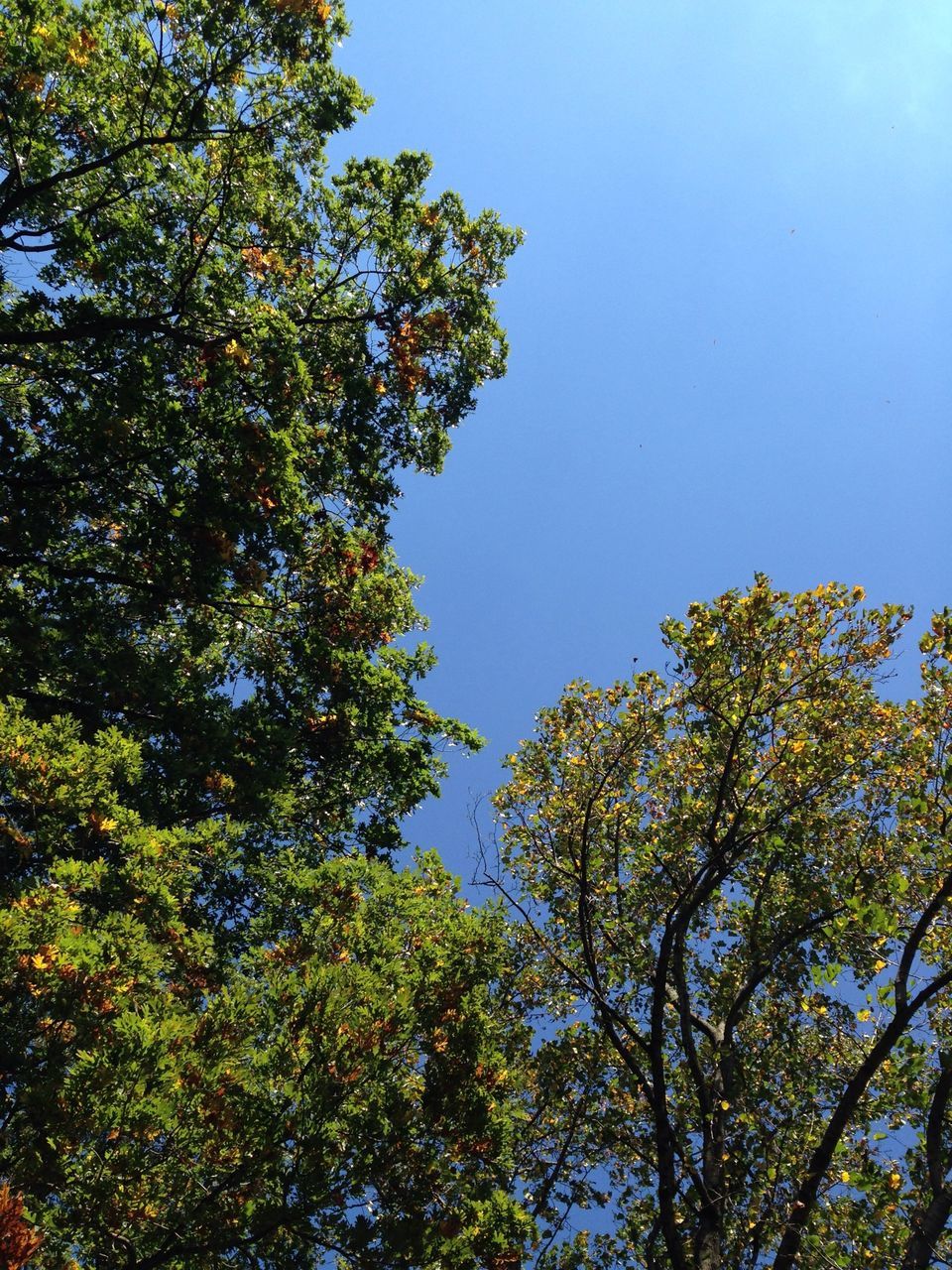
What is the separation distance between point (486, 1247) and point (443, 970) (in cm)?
170

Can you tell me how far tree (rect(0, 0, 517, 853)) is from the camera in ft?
28.9

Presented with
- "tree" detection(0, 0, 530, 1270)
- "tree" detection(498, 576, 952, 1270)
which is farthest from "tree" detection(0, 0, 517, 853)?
"tree" detection(498, 576, 952, 1270)

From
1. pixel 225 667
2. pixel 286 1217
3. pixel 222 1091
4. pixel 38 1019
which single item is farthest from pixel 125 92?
pixel 286 1217

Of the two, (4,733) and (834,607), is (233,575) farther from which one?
(834,607)

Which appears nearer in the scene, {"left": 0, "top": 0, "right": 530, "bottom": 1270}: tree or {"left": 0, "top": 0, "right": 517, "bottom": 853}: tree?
{"left": 0, "top": 0, "right": 530, "bottom": 1270}: tree

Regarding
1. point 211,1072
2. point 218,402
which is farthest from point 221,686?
point 211,1072

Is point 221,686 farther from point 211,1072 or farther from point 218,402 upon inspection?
point 211,1072

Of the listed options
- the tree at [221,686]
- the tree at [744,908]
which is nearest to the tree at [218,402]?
the tree at [221,686]

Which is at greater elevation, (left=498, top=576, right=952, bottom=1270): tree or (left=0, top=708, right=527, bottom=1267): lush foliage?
(left=498, top=576, right=952, bottom=1270): tree

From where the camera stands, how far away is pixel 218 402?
9.30 metres

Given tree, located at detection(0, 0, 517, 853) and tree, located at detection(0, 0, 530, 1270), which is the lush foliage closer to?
tree, located at detection(0, 0, 530, 1270)

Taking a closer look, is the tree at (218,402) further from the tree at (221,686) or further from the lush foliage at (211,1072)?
the lush foliage at (211,1072)

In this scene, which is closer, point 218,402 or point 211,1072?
point 211,1072

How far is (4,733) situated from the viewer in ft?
17.5
